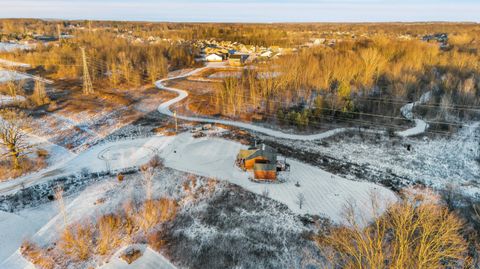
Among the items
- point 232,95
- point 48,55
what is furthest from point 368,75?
point 48,55

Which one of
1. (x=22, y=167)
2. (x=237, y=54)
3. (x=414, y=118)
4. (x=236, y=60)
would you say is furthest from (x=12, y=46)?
(x=414, y=118)

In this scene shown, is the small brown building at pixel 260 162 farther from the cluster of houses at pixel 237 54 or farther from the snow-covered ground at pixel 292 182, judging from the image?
the cluster of houses at pixel 237 54

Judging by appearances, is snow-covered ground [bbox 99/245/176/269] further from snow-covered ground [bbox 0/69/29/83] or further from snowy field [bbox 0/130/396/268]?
snow-covered ground [bbox 0/69/29/83]

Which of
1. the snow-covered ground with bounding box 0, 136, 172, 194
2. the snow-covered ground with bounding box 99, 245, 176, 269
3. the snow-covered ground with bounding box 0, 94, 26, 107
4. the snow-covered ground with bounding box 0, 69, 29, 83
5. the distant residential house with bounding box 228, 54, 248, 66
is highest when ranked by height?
the distant residential house with bounding box 228, 54, 248, 66

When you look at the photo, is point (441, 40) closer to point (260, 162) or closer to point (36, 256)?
point (260, 162)

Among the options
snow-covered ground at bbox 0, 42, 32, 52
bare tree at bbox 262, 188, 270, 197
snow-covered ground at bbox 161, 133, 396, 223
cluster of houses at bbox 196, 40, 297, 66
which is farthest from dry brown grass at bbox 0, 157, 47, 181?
snow-covered ground at bbox 0, 42, 32, 52

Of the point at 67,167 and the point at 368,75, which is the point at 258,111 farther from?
the point at 67,167

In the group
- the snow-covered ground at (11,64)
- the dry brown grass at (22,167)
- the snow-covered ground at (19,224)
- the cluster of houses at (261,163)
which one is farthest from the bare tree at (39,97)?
the cluster of houses at (261,163)

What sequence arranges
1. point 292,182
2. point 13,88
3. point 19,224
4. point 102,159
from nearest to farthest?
point 19,224, point 292,182, point 102,159, point 13,88
